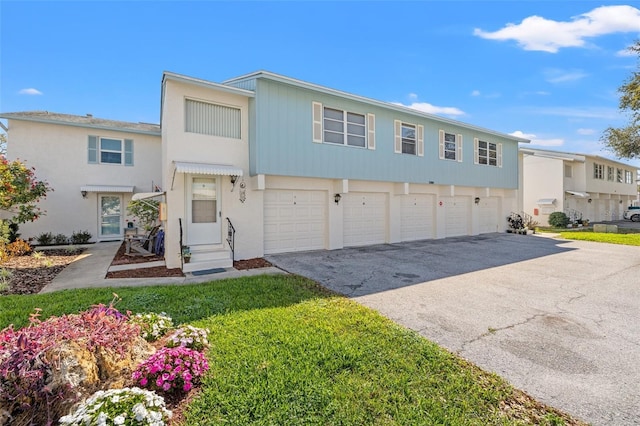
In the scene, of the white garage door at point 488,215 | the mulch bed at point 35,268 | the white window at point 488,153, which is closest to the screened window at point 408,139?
the white window at point 488,153

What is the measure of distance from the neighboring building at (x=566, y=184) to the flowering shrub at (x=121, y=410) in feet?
89.4

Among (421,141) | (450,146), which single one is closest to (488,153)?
(450,146)

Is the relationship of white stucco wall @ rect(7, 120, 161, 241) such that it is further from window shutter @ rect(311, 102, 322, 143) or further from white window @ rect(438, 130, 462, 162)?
white window @ rect(438, 130, 462, 162)

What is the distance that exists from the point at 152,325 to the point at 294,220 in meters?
7.65

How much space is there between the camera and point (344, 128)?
12.0m

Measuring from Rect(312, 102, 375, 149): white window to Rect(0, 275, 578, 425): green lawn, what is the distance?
7.55 m

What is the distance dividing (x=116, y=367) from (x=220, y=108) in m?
8.62

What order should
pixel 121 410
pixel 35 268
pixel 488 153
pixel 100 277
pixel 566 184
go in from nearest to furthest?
1. pixel 121 410
2. pixel 100 277
3. pixel 35 268
4. pixel 488 153
5. pixel 566 184

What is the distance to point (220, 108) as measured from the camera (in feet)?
32.5

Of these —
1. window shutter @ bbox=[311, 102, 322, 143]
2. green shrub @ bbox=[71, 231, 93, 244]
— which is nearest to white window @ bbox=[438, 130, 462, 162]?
window shutter @ bbox=[311, 102, 322, 143]

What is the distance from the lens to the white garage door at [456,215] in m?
16.3

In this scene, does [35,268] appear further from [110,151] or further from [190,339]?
[190,339]

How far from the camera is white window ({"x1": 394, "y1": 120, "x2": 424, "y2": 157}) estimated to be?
44.3ft

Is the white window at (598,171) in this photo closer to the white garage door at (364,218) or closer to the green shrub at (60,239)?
the white garage door at (364,218)
